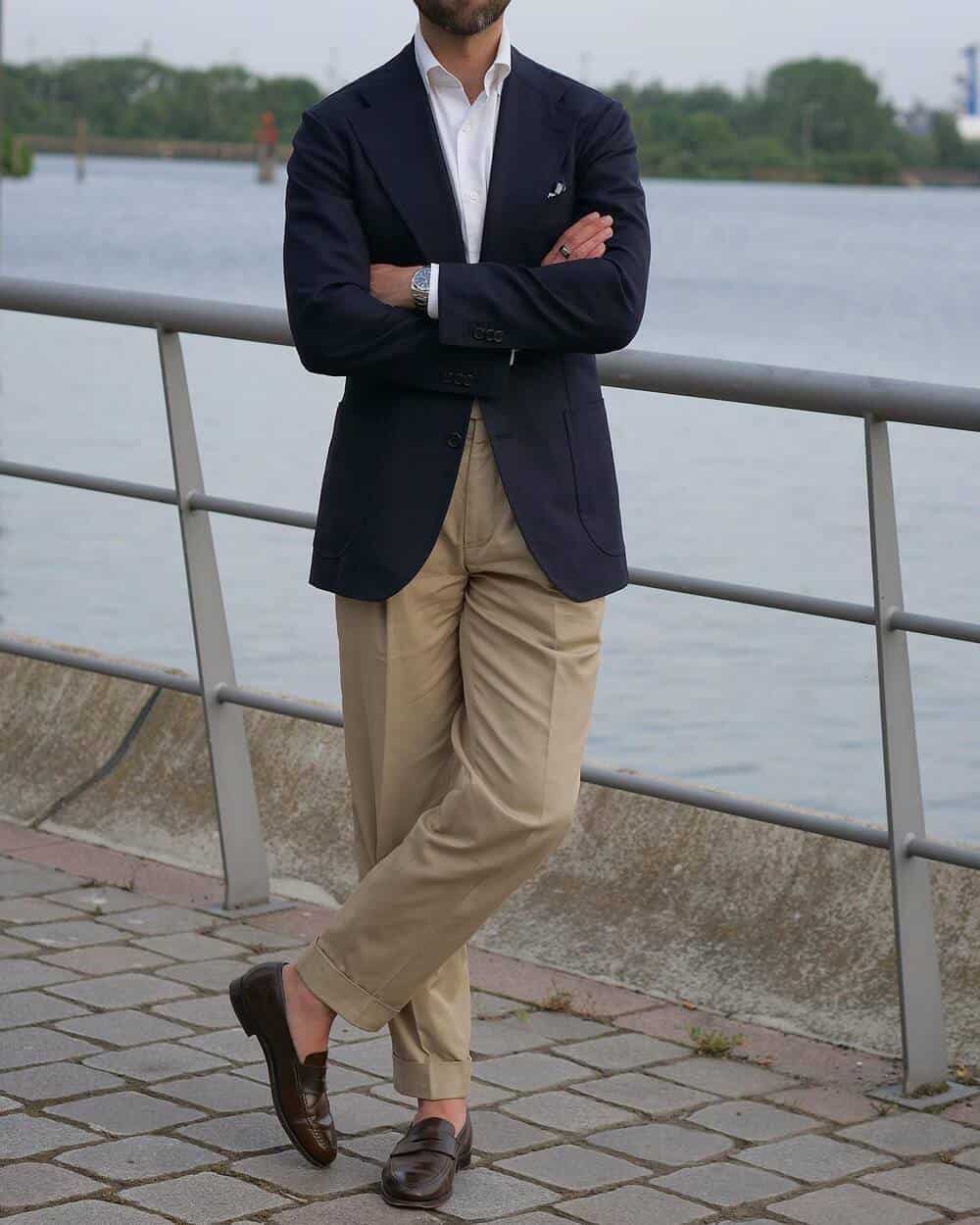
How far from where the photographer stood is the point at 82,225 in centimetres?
9150

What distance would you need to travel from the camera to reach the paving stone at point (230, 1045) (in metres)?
4.12

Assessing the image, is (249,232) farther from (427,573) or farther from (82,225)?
(427,573)

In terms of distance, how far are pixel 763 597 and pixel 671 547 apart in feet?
46.8

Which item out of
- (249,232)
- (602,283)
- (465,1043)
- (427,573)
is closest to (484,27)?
(602,283)

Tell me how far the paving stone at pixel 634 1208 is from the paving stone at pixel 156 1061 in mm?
852

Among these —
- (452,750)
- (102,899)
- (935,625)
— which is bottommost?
(102,899)

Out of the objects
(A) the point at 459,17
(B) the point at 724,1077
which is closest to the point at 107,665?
(B) the point at 724,1077

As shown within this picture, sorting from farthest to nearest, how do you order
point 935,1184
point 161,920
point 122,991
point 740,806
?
point 161,920
point 122,991
point 740,806
point 935,1184

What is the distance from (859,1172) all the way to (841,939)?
875 mm

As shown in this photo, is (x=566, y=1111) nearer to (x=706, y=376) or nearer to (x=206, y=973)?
(x=206, y=973)

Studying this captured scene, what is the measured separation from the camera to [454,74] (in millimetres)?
3420

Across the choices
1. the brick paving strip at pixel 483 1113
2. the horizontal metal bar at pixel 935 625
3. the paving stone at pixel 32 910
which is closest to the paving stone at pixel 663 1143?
the brick paving strip at pixel 483 1113

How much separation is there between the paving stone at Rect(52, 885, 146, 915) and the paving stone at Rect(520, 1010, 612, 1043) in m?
1.09

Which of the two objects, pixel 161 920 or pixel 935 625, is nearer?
pixel 935 625
